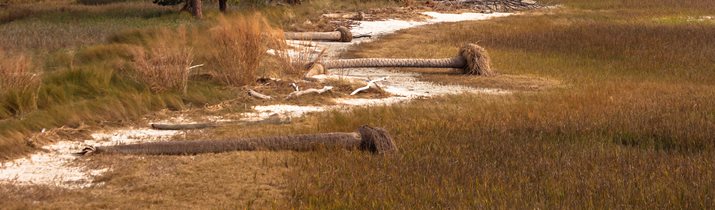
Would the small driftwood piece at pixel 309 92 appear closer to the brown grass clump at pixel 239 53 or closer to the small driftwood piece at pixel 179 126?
the brown grass clump at pixel 239 53

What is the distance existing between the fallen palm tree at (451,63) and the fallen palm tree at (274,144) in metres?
6.80

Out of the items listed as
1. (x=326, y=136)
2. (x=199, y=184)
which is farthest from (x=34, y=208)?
(x=326, y=136)

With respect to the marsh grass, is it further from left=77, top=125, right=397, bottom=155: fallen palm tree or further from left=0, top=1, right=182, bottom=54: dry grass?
left=0, top=1, right=182, bottom=54: dry grass

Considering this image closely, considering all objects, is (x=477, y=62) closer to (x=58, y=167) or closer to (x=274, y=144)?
(x=274, y=144)

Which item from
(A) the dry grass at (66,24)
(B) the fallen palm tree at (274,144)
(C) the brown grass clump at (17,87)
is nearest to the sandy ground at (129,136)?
(B) the fallen palm tree at (274,144)

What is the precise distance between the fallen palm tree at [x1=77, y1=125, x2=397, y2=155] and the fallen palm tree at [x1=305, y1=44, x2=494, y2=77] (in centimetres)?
680

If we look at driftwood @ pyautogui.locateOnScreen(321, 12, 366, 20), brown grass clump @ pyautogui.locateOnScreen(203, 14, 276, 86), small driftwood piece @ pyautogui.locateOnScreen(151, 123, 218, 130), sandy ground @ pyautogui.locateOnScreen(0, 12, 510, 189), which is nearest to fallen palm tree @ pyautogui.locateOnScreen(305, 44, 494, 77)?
sandy ground @ pyautogui.locateOnScreen(0, 12, 510, 189)

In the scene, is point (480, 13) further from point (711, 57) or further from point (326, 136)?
point (326, 136)

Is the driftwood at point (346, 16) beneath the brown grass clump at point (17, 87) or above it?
beneath

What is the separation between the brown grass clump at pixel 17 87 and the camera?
1088 centimetres

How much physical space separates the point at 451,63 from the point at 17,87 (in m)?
8.37

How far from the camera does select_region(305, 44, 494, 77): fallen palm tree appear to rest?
16844 mm

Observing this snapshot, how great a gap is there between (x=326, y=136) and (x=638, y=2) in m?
37.4

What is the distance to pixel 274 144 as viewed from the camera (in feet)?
30.5
